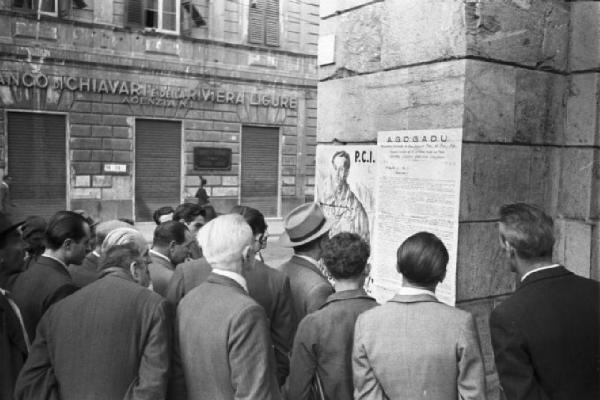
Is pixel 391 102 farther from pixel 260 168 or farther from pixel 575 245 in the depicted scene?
pixel 260 168

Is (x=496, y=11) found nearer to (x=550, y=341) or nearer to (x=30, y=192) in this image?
(x=550, y=341)

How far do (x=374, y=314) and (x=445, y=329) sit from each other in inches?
11.2

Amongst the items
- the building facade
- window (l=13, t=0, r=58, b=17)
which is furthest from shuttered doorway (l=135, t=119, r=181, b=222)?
window (l=13, t=0, r=58, b=17)

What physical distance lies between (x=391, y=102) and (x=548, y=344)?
2.17 metres

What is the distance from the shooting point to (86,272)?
152 inches

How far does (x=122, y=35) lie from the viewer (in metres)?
15.2

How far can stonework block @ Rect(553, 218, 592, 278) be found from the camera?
3793 mm

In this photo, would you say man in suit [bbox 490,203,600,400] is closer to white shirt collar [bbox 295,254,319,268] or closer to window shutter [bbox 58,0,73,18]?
white shirt collar [bbox 295,254,319,268]

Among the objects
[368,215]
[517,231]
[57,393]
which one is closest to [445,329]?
[517,231]

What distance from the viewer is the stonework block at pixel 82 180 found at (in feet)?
48.6

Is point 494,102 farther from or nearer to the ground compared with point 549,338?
farther from the ground

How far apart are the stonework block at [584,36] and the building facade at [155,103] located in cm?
1333

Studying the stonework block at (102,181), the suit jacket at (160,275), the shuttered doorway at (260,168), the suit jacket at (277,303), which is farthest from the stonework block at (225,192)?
the suit jacket at (277,303)

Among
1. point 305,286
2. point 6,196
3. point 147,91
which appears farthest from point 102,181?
point 305,286
